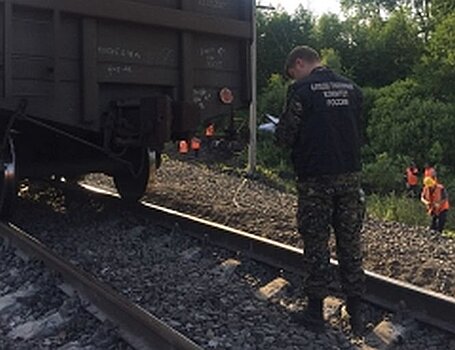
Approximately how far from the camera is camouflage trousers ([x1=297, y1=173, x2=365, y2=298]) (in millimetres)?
4180

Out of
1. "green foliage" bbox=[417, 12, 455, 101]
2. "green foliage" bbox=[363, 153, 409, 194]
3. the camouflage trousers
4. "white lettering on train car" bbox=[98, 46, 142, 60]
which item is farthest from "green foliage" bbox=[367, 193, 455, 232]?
"green foliage" bbox=[417, 12, 455, 101]

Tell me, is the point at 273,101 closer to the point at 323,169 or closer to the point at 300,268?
the point at 300,268

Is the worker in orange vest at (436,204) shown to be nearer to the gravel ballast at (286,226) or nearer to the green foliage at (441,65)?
the gravel ballast at (286,226)

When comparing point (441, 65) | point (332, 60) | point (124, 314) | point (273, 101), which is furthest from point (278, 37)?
point (124, 314)

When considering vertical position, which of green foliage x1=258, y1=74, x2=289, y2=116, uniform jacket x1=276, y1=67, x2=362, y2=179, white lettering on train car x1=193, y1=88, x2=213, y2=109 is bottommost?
uniform jacket x1=276, y1=67, x2=362, y2=179

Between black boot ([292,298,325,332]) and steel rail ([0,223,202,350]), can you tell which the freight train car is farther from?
black boot ([292,298,325,332])

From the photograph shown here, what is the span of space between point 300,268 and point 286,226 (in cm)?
187

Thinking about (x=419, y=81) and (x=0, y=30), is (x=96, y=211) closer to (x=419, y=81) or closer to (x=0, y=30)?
(x=0, y=30)

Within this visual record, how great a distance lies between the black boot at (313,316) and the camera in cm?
408

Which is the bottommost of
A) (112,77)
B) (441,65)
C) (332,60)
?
(112,77)

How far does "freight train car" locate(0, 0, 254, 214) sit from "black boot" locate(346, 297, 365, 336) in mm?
2592

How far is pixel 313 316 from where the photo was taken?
13.5 ft

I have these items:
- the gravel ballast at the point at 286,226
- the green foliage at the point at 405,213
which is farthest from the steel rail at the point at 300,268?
the green foliage at the point at 405,213

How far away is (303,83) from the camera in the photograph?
13.6ft
